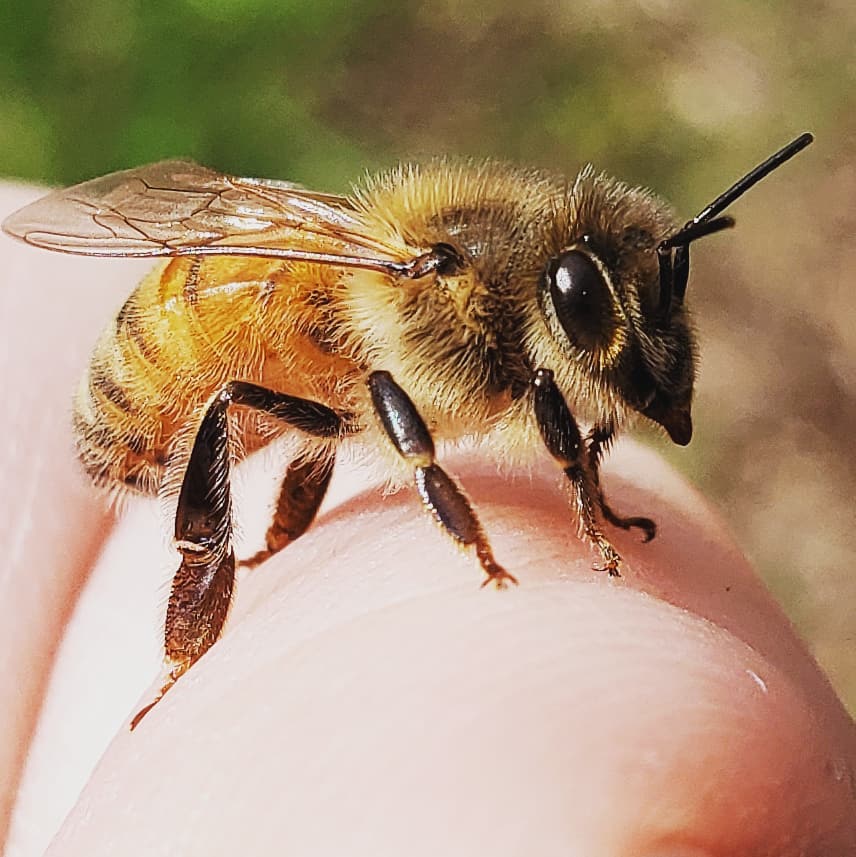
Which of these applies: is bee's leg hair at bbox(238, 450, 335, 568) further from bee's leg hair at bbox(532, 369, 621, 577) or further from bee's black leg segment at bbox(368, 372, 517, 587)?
bee's leg hair at bbox(532, 369, 621, 577)

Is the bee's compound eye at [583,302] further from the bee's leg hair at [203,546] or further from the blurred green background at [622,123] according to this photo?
the blurred green background at [622,123]

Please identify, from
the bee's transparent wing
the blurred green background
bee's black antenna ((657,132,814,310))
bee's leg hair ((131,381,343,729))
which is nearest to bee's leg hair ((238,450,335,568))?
bee's leg hair ((131,381,343,729))

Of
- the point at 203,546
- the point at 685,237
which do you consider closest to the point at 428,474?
the point at 203,546

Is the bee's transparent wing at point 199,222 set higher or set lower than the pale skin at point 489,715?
higher

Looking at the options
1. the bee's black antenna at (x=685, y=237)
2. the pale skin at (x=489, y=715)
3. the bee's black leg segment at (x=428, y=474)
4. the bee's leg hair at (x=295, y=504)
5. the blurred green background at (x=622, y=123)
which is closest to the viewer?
the pale skin at (x=489, y=715)

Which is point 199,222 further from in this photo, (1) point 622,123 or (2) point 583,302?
(1) point 622,123

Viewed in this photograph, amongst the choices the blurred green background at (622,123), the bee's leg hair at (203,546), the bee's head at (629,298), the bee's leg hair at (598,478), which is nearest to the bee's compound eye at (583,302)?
the bee's head at (629,298)

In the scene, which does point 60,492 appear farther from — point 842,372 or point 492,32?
point 492,32
